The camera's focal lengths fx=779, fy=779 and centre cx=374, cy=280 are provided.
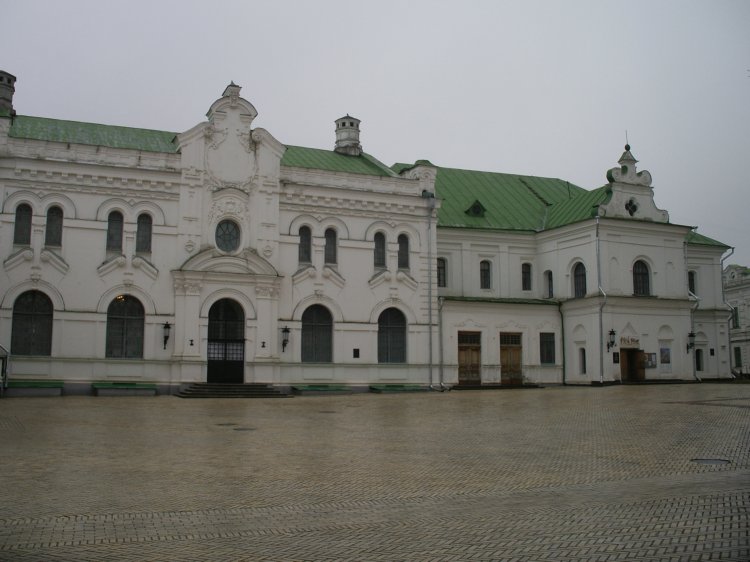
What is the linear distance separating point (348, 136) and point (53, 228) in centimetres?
2089

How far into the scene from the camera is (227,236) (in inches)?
1561

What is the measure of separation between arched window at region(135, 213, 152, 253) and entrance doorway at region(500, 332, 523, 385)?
21065mm

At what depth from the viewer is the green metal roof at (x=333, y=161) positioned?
46656 millimetres

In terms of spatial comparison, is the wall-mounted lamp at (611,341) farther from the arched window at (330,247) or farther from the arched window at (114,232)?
the arched window at (114,232)

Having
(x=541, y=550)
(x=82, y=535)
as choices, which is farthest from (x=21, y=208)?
(x=541, y=550)

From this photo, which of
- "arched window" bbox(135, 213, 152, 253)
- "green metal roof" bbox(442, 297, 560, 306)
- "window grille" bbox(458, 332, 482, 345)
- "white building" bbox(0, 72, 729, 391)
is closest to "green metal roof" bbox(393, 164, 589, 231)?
"white building" bbox(0, 72, 729, 391)

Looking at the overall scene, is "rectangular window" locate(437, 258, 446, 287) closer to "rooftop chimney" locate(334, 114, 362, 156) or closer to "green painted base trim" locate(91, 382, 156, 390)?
"rooftop chimney" locate(334, 114, 362, 156)

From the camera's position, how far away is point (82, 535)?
32.1 feet

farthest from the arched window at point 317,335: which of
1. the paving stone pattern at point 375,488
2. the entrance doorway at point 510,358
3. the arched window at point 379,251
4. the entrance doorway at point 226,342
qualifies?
the paving stone pattern at point 375,488

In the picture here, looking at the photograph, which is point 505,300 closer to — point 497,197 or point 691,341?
point 497,197

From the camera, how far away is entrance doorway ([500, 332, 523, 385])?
46062 mm

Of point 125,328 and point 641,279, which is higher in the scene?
point 641,279

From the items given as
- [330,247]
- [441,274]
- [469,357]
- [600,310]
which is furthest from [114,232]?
[600,310]

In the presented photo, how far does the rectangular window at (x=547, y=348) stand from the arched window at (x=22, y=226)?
29.0 metres
